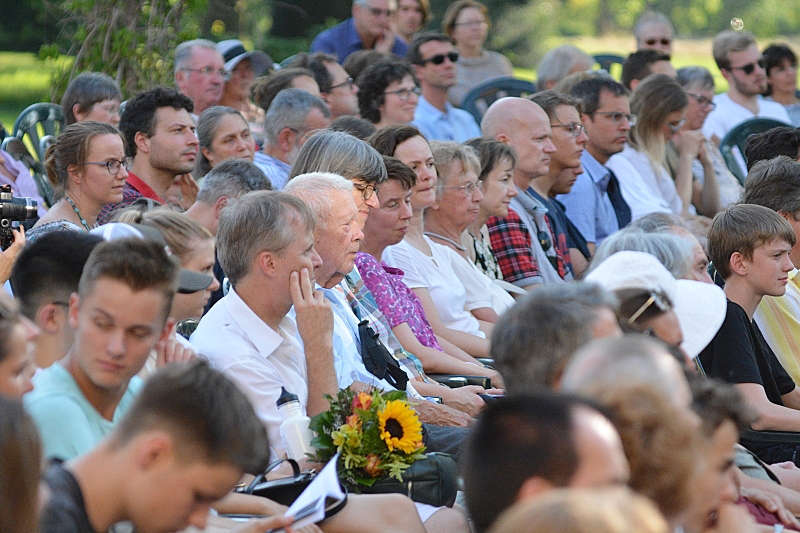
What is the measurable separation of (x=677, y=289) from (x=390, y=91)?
470 centimetres

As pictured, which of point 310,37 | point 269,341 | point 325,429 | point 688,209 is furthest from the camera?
point 310,37

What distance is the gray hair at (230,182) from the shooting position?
587cm

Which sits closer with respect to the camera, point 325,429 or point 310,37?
point 325,429

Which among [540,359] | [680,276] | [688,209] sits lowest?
[688,209]

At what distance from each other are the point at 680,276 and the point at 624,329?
1.14 m

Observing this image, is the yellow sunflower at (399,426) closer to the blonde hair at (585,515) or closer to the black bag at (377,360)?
the black bag at (377,360)

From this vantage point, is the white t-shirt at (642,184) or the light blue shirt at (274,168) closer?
the light blue shirt at (274,168)

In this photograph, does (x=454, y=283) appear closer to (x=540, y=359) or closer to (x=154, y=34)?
(x=540, y=359)

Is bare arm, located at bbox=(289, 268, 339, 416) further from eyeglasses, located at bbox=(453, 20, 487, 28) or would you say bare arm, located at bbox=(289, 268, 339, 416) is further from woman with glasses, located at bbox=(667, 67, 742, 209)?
eyeglasses, located at bbox=(453, 20, 487, 28)

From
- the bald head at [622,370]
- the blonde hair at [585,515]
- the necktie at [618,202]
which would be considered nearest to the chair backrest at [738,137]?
the necktie at [618,202]

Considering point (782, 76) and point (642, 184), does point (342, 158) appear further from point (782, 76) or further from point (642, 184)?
point (782, 76)

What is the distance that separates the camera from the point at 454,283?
641 cm

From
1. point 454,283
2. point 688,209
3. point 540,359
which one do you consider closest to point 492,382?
point 454,283

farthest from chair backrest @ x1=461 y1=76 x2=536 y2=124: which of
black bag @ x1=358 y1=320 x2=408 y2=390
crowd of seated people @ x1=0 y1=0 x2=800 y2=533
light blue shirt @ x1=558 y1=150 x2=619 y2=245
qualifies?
black bag @ x1=358 y1=320 x2=408 y2=390
